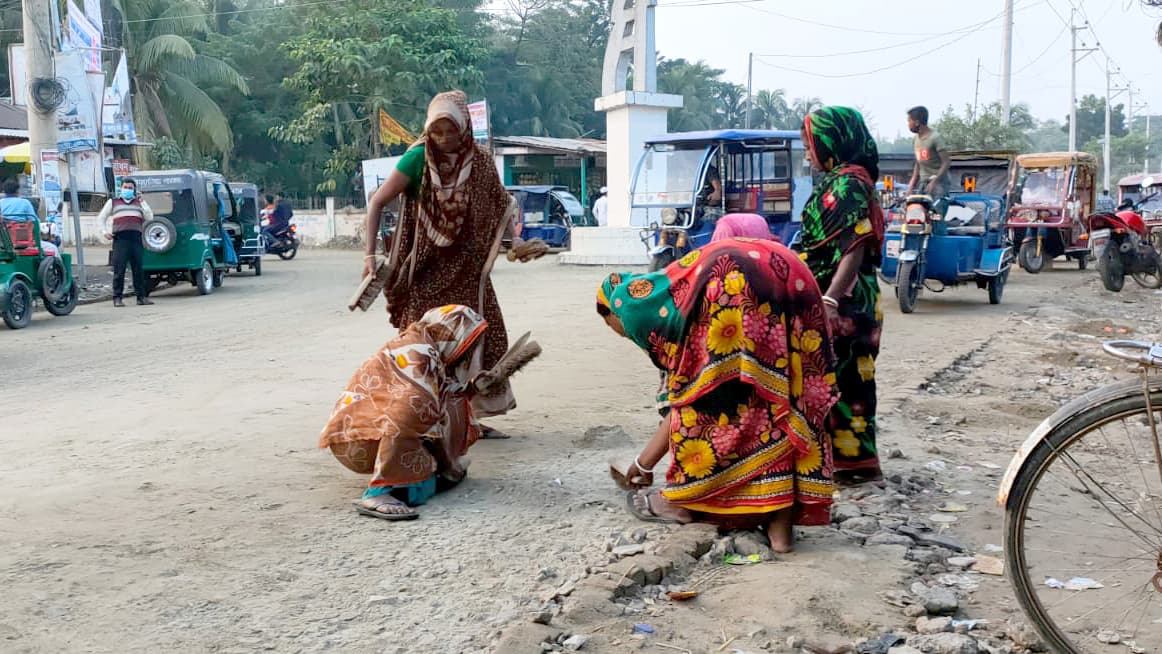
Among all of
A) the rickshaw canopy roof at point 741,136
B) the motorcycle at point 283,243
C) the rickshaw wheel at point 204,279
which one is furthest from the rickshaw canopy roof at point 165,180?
the motorcycle at point 283,243

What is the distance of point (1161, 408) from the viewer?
8.38 ft

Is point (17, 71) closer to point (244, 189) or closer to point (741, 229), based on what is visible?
point (244, 189)

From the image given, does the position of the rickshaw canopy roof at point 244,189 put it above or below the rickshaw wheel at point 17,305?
above

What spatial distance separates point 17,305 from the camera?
35.4 ft

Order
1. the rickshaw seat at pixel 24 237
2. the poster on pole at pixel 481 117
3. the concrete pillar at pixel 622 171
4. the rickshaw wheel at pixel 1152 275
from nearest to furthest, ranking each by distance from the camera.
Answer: the rickshaw seat at pixel 24 237 → the rickshaw wheel at pixel 1152 275 → the concrete pillar at pixel 622 171 → the poster on pole at pixel 481 117

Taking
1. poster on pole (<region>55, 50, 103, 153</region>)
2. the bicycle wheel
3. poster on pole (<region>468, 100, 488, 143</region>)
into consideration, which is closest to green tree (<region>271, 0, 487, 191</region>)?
poster on pole (<region>468, 100, 488, 143</region>)

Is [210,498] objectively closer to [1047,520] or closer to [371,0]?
[1047,520]

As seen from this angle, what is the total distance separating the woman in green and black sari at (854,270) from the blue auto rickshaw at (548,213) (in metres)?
19.4

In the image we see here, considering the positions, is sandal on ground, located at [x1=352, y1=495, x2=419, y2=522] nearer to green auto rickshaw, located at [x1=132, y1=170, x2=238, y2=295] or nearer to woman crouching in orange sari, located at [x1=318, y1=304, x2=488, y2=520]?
woman crouching in orange sari, located at [x1=318, y1=304, x2=488, y2=520]

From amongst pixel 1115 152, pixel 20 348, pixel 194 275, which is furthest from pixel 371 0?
pixel 1115 152

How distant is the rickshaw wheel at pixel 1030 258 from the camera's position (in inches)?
708

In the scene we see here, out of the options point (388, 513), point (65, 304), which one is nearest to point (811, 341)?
point (388, 513)

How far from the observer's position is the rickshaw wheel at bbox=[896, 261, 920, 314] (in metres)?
10.8

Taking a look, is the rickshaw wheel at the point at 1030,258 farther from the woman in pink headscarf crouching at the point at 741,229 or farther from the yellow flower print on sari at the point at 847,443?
the woman in pink headscarf crouching at the point at 741,229
